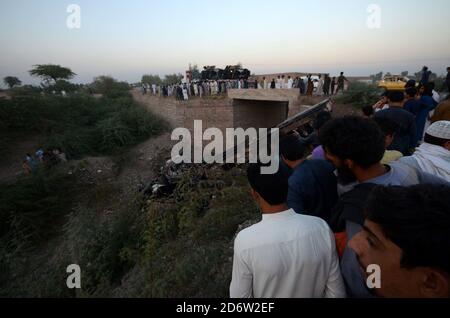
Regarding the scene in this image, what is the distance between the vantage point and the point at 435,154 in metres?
1.77

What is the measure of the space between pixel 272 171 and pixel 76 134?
53.1ft

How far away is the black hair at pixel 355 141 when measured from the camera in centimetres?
139

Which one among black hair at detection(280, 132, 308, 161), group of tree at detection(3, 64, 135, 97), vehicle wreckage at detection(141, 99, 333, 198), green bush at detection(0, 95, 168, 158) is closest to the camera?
black hair at detection(280, 132, 308, 161)

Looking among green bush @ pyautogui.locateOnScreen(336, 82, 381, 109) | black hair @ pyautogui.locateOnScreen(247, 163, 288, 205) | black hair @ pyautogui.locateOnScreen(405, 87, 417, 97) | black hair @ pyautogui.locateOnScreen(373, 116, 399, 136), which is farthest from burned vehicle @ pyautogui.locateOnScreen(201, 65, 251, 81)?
black hair @ pyautogui.locateOnScreen(247, 163, 288, 205)

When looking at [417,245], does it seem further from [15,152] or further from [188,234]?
[15,152]

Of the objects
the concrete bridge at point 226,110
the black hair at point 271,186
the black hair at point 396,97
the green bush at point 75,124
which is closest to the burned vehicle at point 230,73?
the concrete bridge at point 226,110

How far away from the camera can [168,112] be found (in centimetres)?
1697

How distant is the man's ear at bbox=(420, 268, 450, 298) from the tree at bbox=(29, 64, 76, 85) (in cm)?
3262

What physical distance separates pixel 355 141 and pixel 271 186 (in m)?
0.54

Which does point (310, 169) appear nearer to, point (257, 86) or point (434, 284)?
point (434, 284)

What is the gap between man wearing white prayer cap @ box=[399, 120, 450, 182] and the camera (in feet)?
5.50

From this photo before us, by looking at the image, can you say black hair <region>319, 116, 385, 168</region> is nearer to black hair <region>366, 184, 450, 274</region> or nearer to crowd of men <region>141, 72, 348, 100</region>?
black hair <region>366, 184, 450, 274</region>

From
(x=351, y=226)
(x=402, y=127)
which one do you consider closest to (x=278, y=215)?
(x=351, y=226)
